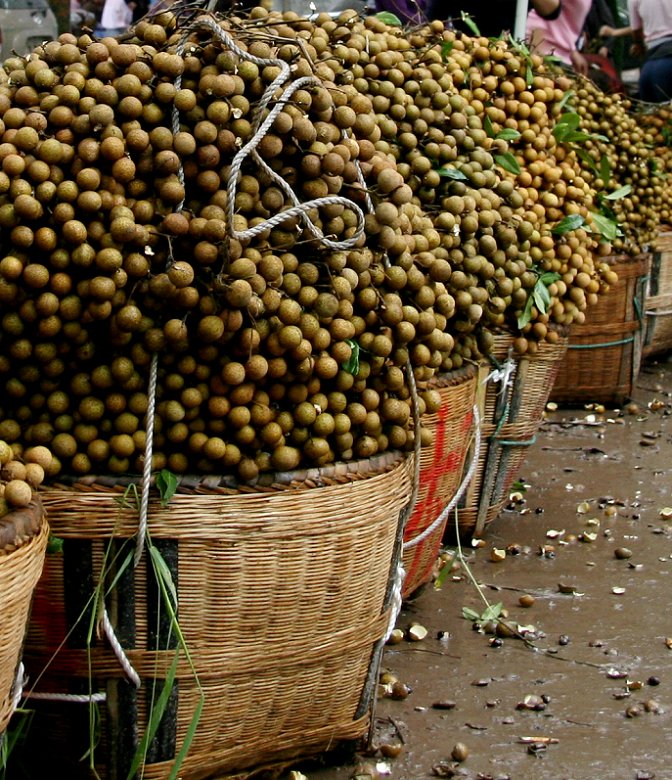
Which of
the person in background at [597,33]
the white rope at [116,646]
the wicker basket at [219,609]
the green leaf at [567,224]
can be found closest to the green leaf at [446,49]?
the green leaf at [567,224]

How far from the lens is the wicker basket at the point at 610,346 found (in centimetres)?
556

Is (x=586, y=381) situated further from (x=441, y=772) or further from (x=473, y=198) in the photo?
(x=441, y=772)

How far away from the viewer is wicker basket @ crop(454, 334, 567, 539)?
13.1 feet

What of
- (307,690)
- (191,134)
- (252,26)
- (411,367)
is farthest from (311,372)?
(252,26)

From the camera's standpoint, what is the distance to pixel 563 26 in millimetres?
7242

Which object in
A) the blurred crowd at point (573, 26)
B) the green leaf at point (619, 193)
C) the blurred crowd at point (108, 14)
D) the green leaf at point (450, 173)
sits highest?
the blurred crowd at point (108, 14)

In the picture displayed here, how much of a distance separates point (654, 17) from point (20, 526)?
6.86 m

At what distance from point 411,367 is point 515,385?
4.63 feet

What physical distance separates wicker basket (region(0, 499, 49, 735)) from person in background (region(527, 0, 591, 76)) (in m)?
5.93

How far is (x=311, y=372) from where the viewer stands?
2473mm

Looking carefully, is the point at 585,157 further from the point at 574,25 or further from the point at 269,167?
the point at 574,25

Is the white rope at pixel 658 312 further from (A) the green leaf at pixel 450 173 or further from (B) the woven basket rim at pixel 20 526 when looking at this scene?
(B) the woven basket rim at pixel 20 526

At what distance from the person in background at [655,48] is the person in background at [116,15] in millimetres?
3749

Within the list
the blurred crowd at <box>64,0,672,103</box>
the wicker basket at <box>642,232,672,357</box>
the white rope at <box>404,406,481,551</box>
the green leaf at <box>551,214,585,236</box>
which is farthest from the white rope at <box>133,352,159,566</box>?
the wicker basket at <box>642,232,672,357</box>
